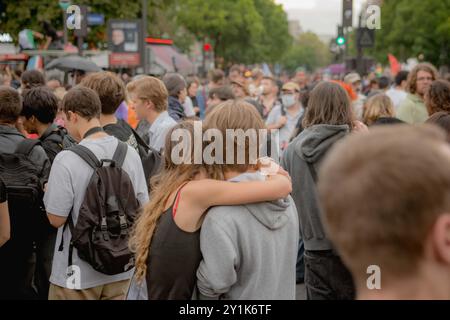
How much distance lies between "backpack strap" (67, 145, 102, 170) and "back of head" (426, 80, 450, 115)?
9.93ft

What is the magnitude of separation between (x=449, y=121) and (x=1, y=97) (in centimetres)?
318

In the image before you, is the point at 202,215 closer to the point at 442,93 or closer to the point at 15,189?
the point at 15,189

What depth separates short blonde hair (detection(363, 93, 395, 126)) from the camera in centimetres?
713

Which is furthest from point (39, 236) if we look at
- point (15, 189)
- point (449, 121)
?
point (449, 121)

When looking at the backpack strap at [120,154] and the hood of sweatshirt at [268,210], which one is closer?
the hood of sweatshirt at [268,210]

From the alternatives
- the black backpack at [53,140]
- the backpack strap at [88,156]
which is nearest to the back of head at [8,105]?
the black backpack at [53,140]

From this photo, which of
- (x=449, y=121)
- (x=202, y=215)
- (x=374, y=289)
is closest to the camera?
(x=374, y=289)

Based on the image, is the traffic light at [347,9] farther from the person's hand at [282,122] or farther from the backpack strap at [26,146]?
the backpack strap at [26,146]

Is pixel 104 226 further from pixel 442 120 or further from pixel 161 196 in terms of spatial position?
pixel 442 120

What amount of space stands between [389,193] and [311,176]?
332 cm

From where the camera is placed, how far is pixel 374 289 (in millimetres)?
1651

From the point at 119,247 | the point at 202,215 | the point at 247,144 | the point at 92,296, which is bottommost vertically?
the point at 92,296

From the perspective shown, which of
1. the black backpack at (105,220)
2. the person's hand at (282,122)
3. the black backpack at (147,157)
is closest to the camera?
the black backpack at (105,220)

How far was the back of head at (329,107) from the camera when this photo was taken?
4777 mm
